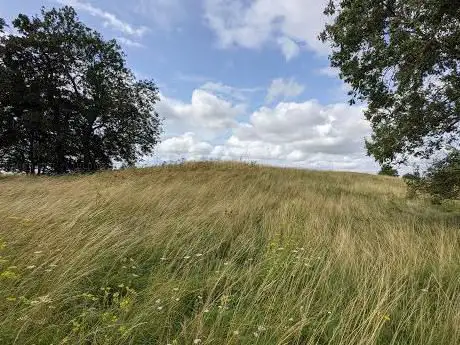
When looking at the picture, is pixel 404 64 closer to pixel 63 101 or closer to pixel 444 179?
pixel 444 179

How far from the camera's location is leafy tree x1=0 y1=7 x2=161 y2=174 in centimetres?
2220

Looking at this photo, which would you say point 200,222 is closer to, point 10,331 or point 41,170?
point 10,331

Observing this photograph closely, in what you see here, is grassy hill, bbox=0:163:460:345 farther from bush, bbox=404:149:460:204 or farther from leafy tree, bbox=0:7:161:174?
leafy tree, bbox=0:7:161:174

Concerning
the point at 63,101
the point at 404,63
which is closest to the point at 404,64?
the point at 404,63

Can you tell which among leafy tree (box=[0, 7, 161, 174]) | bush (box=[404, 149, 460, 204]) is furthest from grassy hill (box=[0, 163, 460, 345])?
leafy tree (box=[0, 7, 161, 174])

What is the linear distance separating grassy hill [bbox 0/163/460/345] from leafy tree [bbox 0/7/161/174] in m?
18.3

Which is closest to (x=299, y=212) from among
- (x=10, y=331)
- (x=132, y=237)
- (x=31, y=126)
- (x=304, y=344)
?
(x=132, y=237)

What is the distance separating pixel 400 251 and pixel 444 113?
14.9ft

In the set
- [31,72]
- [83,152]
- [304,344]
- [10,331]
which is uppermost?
[31,72]

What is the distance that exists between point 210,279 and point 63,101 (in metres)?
23.4

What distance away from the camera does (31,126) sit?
71.3ft

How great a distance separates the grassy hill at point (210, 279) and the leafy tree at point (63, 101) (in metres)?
18.3

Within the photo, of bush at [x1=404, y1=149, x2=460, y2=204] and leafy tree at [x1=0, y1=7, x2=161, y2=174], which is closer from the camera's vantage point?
bush at [x1=404, y1=149, x2=460, y2=204]

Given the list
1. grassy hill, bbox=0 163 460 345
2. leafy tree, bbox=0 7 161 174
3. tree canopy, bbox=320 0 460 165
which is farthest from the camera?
leafy tree, bbox=0 7 161 174
